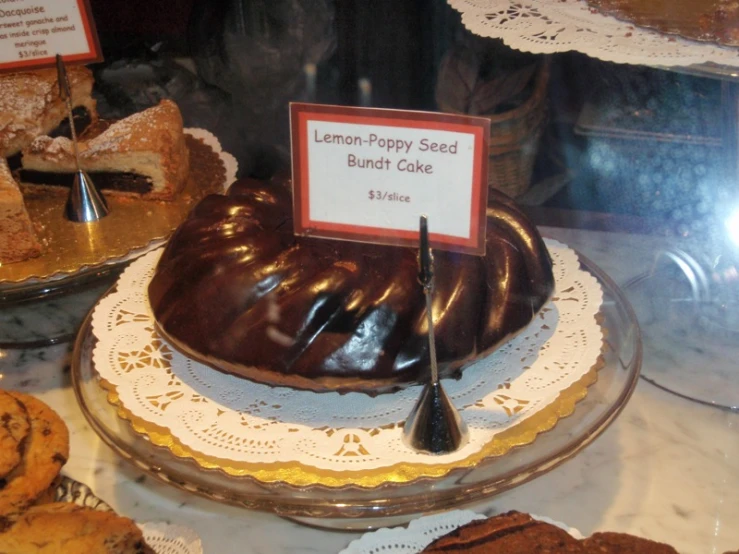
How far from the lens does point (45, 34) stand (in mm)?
1366

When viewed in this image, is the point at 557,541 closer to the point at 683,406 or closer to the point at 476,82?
the point at 683,406

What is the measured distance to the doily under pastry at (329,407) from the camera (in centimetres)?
87

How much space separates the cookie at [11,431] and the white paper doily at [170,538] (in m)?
0.17

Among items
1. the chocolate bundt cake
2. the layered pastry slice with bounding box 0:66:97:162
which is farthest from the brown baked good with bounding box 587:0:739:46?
the layered pastry slice with bounding box 0:66:97:162

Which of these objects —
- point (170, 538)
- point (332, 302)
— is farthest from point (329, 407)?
point (170, 538)

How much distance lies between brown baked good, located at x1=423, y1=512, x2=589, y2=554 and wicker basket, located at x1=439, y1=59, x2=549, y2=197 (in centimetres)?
96

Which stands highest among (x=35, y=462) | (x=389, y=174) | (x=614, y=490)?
(x=389, y=174)

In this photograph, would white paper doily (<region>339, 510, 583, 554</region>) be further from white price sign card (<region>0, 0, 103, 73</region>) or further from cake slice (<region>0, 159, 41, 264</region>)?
white price sign card (<region>0, 0, 103, 73</region>)

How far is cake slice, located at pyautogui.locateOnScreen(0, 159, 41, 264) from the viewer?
131 cm

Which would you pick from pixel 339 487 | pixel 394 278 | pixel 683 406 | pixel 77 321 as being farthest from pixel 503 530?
pixel 77 321

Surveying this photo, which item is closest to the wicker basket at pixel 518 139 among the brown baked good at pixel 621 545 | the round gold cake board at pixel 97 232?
the round gold cake board at pixel 97 232

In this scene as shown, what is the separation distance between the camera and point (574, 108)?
66.1 inches

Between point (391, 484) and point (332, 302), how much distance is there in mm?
224

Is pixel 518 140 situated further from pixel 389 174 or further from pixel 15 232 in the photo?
pixel 15 232
